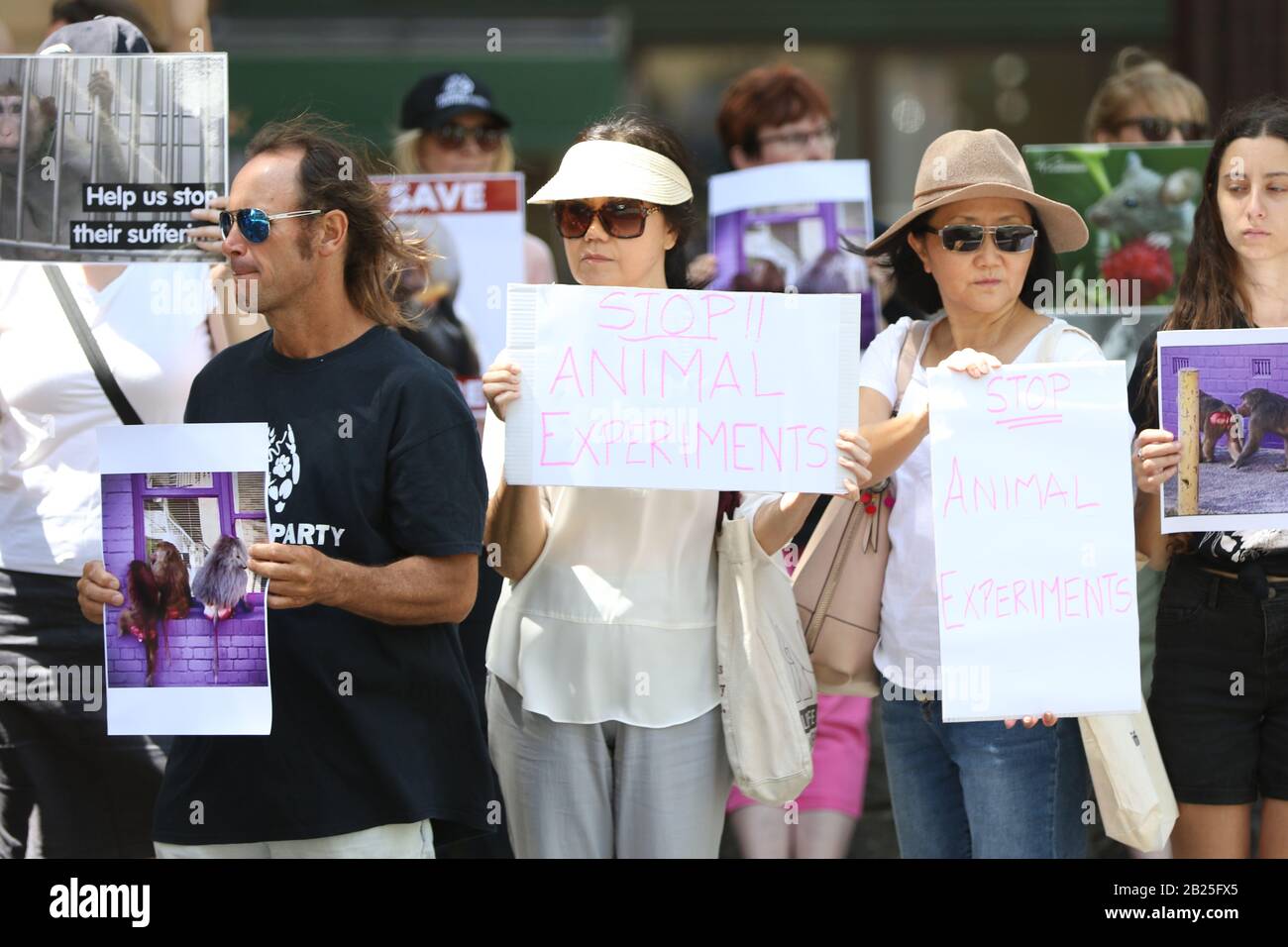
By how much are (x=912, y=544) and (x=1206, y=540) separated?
582 millimetres

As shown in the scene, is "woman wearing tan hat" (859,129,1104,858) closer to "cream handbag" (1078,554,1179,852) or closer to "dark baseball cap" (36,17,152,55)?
"cream handbag" (1078,554,1179,852)

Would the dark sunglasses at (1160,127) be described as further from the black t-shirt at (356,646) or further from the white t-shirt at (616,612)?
the black t-shirt at (356,646)

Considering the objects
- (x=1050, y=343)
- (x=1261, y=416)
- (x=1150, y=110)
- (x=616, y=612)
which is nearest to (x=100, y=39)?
(x=616, y=612)

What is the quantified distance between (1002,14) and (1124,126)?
3952 mm

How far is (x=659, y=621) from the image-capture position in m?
3.21

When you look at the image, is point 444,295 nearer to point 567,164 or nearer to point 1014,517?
point 567,164

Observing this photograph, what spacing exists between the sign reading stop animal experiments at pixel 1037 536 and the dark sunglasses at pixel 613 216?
0.64 m

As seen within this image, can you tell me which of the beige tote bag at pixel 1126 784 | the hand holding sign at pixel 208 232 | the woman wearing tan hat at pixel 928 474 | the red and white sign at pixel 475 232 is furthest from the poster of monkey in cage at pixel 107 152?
the beige tote bag at pixel 1126 784

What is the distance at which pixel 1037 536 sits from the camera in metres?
3.21

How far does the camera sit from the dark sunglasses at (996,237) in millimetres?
3279

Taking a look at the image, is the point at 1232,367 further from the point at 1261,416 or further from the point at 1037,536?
the point at 1037,536

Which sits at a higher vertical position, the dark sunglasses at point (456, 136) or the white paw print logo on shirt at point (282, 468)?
the dark sunglasses at point (456, 136)

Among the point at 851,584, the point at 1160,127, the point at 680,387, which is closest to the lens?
the point at 680,387
